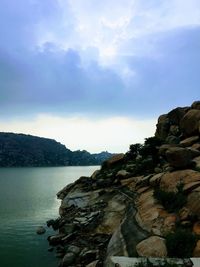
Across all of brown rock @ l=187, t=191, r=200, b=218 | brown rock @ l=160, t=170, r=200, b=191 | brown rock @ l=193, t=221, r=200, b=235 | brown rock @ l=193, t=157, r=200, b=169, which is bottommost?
brown rock @ l=193, t=221, r=200, b=235

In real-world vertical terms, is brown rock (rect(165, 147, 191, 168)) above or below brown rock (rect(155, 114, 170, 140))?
below

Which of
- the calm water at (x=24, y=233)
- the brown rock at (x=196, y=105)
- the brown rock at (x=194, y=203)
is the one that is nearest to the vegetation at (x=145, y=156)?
the brown rock at (x=196, y=105)

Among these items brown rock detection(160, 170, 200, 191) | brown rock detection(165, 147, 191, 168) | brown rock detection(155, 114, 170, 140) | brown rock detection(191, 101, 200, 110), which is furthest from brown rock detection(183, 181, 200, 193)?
brown rock detection(155, 114, 170, 140)

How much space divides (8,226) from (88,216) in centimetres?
1258

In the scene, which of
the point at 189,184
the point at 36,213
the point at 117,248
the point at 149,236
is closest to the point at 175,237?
the point at 149,236

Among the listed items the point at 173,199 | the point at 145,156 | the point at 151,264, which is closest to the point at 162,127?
the point at 145,156

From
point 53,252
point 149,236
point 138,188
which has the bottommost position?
point 53,252

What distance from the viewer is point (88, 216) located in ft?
144

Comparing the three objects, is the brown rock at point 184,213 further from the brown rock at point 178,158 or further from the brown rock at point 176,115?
the brown rock at point 176,115

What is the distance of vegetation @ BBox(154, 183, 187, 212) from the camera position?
30.4 m

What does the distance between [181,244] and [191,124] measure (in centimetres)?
3202

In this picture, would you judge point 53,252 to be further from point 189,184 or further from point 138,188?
point 189,184

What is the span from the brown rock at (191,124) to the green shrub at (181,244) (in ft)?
97.3

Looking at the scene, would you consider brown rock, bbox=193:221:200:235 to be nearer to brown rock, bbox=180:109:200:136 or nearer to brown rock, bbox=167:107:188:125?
brown rock, bbox=180:109:200:136
